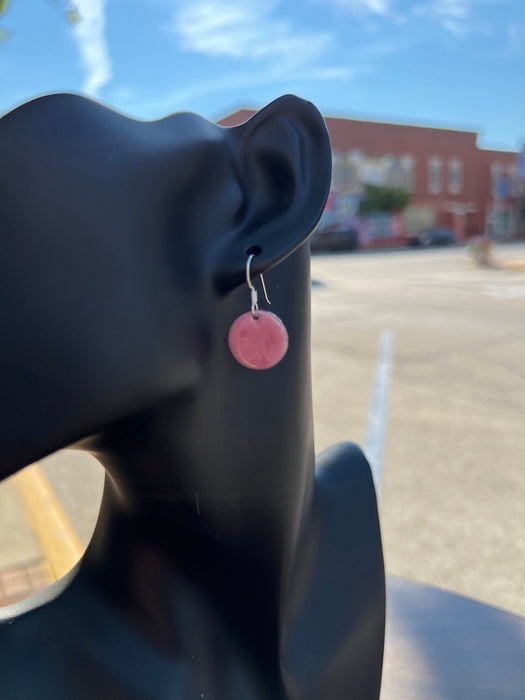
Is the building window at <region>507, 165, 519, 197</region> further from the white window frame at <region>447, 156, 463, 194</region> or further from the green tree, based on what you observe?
the green tree

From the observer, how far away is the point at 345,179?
30.8 m

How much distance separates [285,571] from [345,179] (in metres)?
31.3

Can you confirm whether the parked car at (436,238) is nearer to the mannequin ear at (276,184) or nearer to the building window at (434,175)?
the building window at (434,175)

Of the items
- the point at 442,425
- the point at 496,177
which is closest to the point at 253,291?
the point at 442,425

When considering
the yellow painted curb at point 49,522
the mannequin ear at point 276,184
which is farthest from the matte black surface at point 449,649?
the yellow painted curb at point 49,522

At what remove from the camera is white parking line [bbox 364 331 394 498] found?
341cm

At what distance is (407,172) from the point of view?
1302 inches

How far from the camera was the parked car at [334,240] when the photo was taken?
1002 inches

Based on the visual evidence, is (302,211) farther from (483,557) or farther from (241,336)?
(483,557)

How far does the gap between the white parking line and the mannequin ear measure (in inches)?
79.1

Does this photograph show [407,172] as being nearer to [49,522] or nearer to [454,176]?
[454,176]

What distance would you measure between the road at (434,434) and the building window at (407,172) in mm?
26054

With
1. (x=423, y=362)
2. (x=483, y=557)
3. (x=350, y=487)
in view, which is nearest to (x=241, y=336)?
(x=350, y=487)

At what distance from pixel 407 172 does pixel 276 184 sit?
3423 cm
